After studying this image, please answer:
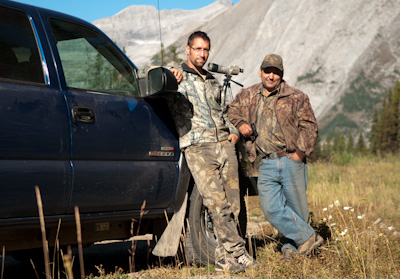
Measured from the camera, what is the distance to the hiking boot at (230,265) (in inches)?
180

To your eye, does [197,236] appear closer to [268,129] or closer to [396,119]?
[268,129]

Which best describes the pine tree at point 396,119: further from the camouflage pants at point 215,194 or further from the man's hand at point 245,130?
the camouflage pants at point 215,194

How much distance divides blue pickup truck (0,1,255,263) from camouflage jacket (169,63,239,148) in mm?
113

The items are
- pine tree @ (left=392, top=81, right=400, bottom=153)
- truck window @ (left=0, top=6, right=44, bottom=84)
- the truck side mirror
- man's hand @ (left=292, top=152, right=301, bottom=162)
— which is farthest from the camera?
pine tree @ (left=392, top=81, right=400, bottom=153)

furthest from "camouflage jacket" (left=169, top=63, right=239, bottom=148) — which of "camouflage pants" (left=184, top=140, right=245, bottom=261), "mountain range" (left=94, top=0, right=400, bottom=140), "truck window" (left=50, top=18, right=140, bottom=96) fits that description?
"mountain range" (left=94, top=0, right=400, bottom=140)

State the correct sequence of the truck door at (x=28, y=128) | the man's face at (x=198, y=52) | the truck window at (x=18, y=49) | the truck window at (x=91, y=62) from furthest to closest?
the man's face at (x=198, y=52), the truck window at (x=91, y=62), the truck window at (x=18, y=49), the truck door at (x=28, y=128)

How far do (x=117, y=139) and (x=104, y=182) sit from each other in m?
0.36

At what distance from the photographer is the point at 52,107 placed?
146 inches

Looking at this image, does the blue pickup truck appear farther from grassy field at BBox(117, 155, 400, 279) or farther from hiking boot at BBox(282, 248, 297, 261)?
hiking boot at BBox(282, 248, 297, 261)

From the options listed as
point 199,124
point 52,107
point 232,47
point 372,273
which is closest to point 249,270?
point 372,273

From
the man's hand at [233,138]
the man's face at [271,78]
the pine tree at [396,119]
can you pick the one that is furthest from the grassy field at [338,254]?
the pine tree at [396,119]

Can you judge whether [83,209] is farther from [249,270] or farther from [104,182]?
[249,270]

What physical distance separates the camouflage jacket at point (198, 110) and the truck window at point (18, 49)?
1.32 meters

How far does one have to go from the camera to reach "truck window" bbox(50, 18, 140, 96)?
13.4 feet
